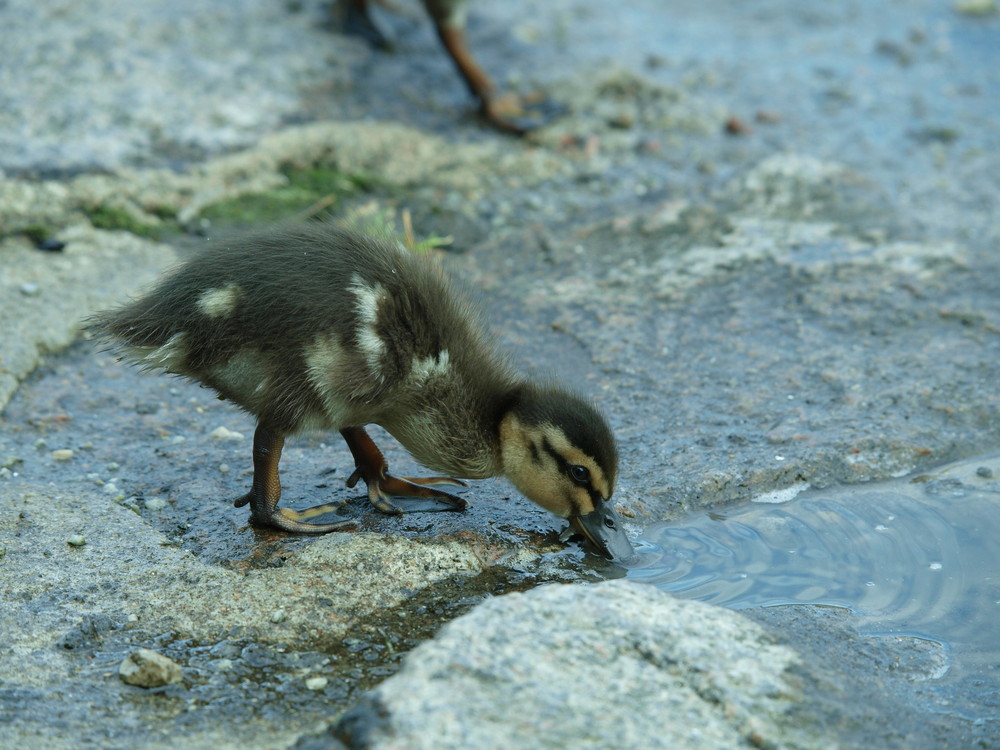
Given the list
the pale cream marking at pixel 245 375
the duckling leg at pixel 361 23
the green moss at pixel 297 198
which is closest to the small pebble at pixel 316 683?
the pale cream marking at pixel 245 375

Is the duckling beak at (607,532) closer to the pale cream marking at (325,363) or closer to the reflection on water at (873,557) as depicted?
the reflection on water at (873,557)

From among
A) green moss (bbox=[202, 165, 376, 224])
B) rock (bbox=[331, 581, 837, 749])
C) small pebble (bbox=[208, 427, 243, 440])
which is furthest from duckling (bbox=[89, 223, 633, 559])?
green moss (bbox=[202, 165, 376, 224])

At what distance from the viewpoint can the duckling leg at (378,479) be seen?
3.86 meters

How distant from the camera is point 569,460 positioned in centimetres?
358

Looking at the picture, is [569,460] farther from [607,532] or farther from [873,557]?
[873,557]

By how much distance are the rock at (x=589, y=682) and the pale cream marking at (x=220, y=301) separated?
4.35ft

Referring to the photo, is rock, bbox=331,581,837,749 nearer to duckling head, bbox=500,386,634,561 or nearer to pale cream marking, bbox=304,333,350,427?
duckling head, bbox=500,386,634,561

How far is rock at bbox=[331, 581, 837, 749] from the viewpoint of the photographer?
90.3 inches

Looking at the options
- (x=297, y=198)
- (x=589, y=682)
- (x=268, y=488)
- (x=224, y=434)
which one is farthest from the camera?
(x=297, y=198)

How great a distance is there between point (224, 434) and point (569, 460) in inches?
59.2

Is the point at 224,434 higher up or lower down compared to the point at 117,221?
lower down

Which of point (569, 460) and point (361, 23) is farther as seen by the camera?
point (361, 23)

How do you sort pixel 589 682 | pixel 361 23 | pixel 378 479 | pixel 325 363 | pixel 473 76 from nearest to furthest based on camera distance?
1. pixel 589 682
2. pixel 325 363
3. pixel 378 479
4. pixel 473 76
5. pixel 361 23

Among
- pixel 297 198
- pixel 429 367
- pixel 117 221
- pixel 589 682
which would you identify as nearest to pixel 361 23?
pixel 297 198
